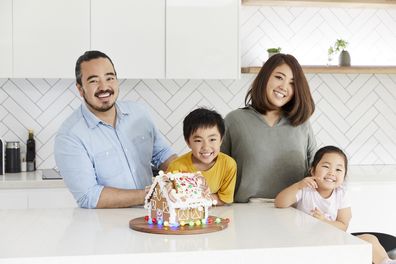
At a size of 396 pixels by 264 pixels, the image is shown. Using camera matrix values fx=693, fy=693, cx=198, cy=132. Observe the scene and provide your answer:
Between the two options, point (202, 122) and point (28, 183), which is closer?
point (202, 122)

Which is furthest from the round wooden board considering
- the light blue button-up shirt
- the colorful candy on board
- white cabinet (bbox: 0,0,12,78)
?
white cabinet (bbox: 0,0,12,78)

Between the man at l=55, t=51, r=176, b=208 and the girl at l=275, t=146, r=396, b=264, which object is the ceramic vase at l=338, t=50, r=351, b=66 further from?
the man at l=55, t=51, r=176, b=208

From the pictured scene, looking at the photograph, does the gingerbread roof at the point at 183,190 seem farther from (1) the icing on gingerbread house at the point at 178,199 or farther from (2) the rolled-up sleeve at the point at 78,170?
(2) the rolled-up sleeve at the point at 78,170

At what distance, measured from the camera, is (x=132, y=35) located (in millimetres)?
4328

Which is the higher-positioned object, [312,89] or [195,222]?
[312,89]

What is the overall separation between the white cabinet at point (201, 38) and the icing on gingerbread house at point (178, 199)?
2.01 metres

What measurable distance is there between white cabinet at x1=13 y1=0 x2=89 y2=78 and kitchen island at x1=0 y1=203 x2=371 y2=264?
6.09 feet

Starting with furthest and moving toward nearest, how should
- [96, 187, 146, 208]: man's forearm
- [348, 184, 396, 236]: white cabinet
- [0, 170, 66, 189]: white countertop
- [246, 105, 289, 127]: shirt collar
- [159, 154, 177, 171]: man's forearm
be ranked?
[348, 184, 396, 236]: white cabinet
[0, 170, 66, 189]: white countertop
[159, 154, 177, 171]: man's forearm
[246, 105, 289, 127]: shirt collar
[96, 187, 146, 208]: man's forearm

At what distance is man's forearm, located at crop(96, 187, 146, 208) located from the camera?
109 inches

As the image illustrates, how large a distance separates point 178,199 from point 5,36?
2.32 meters

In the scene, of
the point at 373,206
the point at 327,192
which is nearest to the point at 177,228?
the point at 327,192

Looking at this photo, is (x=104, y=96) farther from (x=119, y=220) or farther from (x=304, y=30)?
(x=304, y=30)

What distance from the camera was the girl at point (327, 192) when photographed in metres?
2.84

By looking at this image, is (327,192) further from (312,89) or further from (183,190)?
(312,89)
